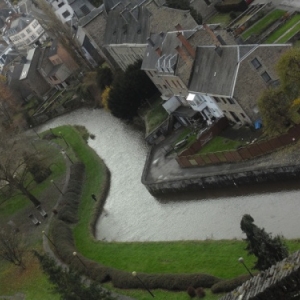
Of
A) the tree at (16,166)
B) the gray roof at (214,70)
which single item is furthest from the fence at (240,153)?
the tree at (16,166)

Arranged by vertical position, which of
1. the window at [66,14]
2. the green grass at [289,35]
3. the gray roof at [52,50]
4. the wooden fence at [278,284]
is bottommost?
the green grass at [289,35]

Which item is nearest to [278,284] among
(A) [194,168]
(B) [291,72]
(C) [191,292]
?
(C) [191,292]

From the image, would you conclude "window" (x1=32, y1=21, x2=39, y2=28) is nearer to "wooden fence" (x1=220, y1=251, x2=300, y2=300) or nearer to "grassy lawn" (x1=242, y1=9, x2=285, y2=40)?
"grassy lawn" (x1=242, y1=9, x2=285, y2=40)

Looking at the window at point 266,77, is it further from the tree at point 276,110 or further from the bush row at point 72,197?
the bush row at point 72,197

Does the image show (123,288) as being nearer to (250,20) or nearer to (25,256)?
(25,256)

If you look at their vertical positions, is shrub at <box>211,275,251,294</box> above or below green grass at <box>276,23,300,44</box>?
below

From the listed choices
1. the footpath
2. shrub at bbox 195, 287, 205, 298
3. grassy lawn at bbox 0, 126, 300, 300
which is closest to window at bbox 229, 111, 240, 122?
the footpath
